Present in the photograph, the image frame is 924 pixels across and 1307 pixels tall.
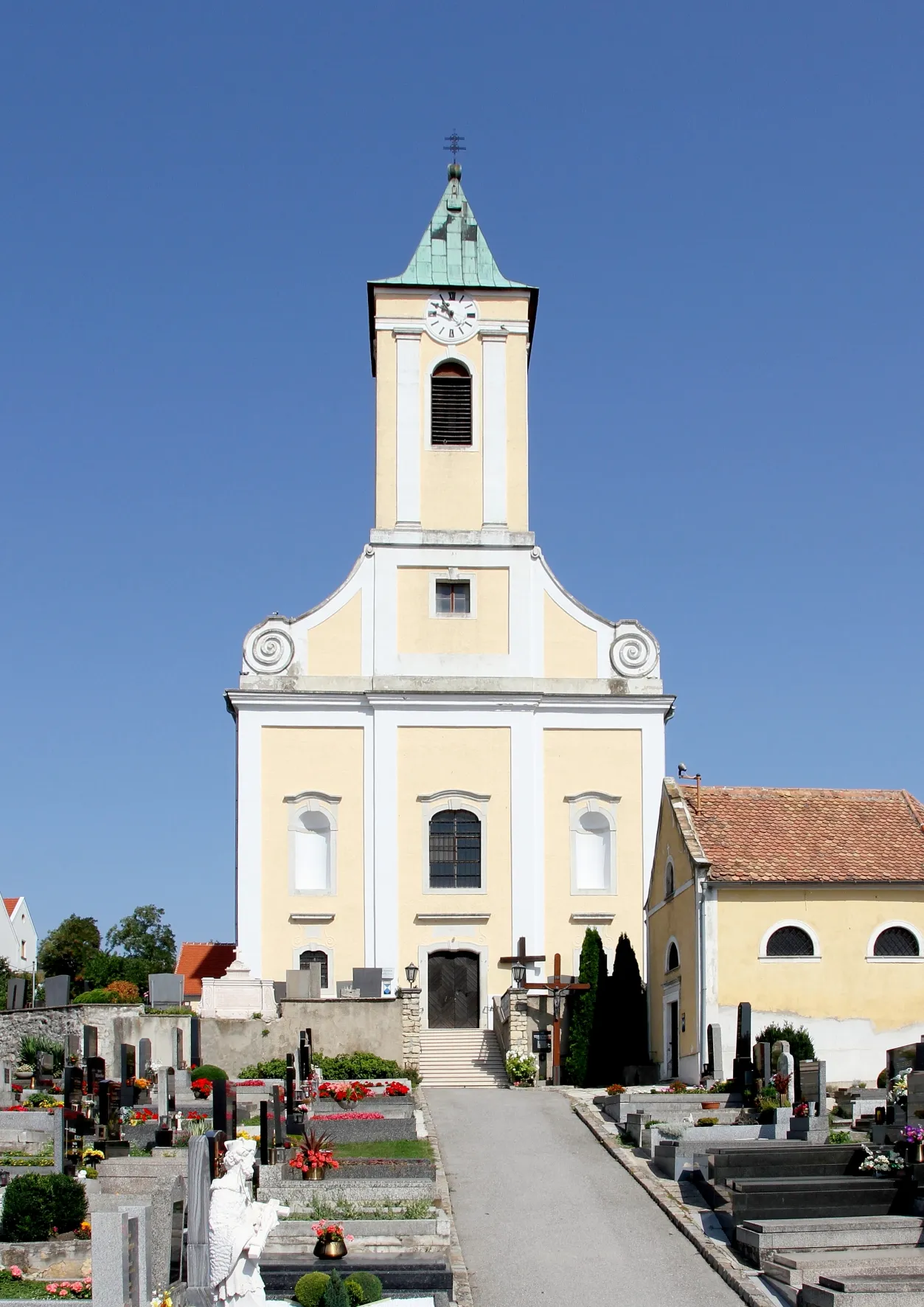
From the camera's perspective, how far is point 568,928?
115 feet

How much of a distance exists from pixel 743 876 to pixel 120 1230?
56.3ft

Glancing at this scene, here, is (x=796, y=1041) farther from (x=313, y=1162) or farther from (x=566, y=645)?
(x=566, y=645)

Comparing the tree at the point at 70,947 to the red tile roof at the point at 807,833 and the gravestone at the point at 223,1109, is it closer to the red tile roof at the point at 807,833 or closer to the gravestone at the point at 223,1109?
the red tile roof at the point at 807,833

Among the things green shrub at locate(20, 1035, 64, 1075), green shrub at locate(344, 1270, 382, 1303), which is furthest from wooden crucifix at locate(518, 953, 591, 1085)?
green shrub at locate(344, 1270, 382, 1303)

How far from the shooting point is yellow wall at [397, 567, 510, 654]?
1448 inches

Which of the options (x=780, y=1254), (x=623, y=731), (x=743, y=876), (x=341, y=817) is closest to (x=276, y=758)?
(x=341, y=817)

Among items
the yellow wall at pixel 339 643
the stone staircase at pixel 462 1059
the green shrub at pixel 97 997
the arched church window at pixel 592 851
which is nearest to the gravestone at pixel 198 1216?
the stone staircase at pixel 462 1059

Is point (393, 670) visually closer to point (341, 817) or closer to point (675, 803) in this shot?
point (341, 817)

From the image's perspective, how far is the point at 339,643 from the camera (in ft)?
120

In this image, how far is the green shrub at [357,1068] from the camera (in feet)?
90.0

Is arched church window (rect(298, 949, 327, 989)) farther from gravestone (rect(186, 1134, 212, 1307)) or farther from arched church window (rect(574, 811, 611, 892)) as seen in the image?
gravestone (rect(186, 1134, 212, 1307))

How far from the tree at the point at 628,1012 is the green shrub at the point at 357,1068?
5.52 metres

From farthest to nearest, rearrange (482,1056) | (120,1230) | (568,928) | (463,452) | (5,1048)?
(463,452)
(568,928)
(482,1056)
(5,1048)
(120,1230)

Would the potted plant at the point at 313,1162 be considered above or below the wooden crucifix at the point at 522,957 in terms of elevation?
below
